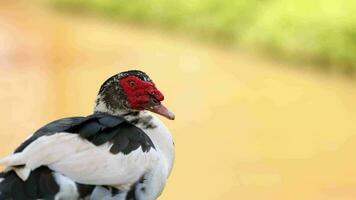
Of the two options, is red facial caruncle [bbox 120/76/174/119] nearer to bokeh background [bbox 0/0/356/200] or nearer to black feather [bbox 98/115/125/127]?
black feather [bbox 98/115/125/127]

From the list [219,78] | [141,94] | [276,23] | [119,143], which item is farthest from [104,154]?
[276,23]

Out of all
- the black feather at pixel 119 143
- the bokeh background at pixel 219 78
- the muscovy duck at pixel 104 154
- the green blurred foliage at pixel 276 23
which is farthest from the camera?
the green blurred foliage at pixel 276 23

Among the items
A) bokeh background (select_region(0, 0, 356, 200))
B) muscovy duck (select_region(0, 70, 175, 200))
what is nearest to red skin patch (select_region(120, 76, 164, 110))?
muscovy duck (select_region(0, 70, 175, 200))

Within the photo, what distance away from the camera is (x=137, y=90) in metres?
2.62

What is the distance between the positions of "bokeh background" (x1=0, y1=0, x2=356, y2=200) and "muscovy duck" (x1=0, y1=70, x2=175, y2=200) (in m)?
1.83

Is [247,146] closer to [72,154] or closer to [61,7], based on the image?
[72,154]

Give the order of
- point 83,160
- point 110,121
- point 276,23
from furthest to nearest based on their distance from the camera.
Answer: point 276,23, point 110,121, point 83,160

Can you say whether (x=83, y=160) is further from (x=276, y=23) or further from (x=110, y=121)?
(x=276, y=23)

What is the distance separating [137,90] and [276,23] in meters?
3.97

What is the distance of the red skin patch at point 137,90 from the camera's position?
8.58 ft

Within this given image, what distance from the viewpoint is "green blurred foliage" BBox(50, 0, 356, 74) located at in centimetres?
609

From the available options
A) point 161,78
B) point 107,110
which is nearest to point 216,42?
point 161,78

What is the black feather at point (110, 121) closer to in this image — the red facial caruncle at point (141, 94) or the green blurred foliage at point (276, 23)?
the red facial caruncle at point (141, 94)

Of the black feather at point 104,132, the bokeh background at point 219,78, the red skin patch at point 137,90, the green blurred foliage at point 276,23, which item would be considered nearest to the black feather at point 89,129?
the black feather at point 104,132
